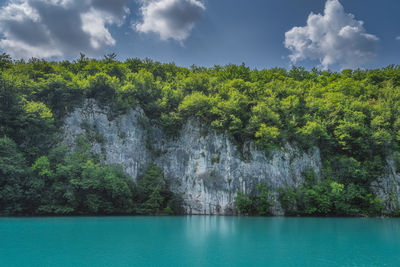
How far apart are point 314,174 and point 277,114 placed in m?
7.17

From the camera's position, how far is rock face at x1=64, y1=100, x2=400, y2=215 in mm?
26562

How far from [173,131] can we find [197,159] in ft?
16.3

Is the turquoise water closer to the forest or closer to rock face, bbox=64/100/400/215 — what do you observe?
the forest

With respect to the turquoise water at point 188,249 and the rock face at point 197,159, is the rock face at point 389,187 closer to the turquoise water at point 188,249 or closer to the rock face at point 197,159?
the rock face at point 197,159

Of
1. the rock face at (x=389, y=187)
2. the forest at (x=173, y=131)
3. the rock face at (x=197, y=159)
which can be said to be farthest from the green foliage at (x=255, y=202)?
the rock face at (x=389, y=187)

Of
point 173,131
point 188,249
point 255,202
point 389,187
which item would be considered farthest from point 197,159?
point 389,187

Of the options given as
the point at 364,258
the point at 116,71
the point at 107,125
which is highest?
the point at 116,71

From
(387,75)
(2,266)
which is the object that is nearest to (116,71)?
Result: (2,266)

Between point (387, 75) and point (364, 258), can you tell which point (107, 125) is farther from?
point (387, 75)

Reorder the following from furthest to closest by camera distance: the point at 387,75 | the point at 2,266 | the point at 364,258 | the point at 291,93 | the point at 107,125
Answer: the point at 387,75 < the point at 291,93 < the point at 107,125 < the point at 364,258 < the point at 2,266

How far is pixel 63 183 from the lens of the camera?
22.7m

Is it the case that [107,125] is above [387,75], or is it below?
below

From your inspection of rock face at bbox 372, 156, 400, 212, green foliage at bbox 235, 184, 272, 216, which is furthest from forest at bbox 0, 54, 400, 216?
rock face at bbox 372, 156, 400, 212

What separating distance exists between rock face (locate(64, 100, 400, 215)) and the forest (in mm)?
928
